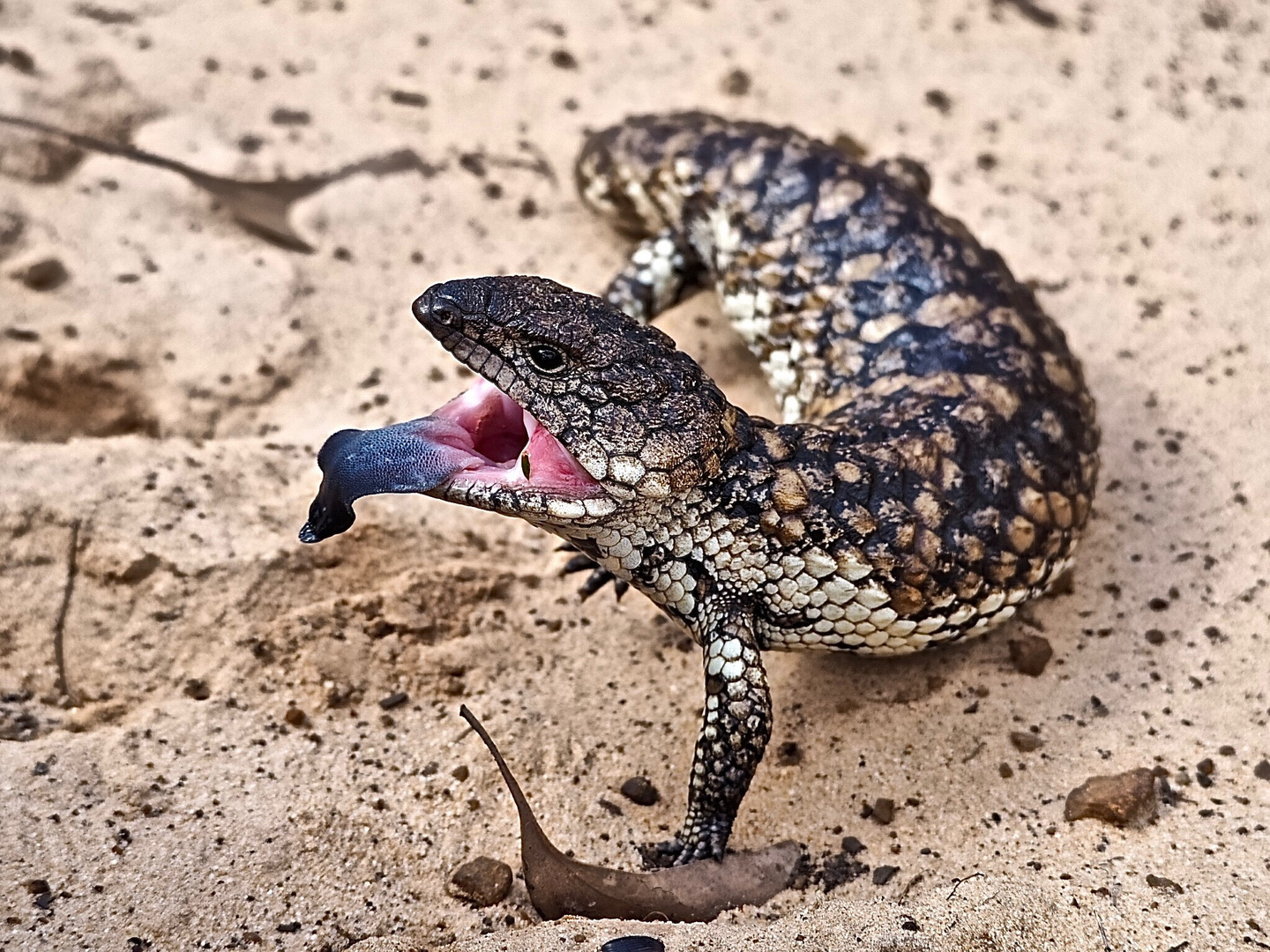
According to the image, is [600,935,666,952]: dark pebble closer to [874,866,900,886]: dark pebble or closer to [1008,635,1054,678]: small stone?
[874,866,900,886]: dark pebble

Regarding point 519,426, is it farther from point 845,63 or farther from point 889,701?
point 845,63

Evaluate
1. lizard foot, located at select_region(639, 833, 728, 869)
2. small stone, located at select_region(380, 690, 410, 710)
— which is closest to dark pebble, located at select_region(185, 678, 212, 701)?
small stone, located at select_region(380, 690, 410, 710)

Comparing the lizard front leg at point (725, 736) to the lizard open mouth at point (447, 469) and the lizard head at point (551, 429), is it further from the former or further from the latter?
the lizard open mouth at point (447, 469)

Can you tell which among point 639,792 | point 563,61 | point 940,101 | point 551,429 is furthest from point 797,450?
point 563,61

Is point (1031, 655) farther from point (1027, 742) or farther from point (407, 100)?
point (407, 100)

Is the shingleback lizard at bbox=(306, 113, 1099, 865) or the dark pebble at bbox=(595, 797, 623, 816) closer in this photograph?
the shingleback lizard at bbox=(306, 113, 1099, 865)

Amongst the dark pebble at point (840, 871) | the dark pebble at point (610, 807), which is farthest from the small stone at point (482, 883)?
the dark pebble at point (840, 871)
